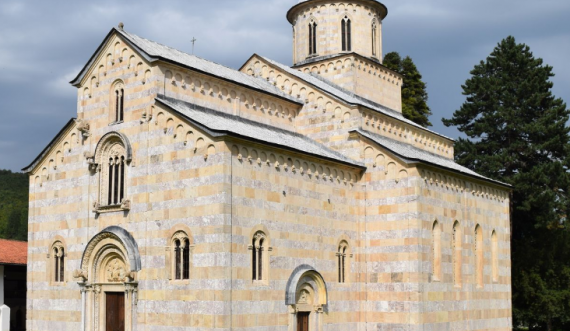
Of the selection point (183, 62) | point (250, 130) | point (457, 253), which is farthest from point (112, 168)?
point (457, 253)

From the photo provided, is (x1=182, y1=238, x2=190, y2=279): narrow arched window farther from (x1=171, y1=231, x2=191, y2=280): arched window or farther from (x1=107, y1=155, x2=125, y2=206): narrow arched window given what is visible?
(x1=107, y1=155, x2=125, y2=206): narrow arched window

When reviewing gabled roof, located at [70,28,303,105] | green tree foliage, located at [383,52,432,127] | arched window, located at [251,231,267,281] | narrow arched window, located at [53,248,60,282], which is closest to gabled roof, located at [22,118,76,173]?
gabled roof, located at [70,28,303,105]

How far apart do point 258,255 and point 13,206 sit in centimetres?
6724

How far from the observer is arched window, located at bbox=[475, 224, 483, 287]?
2439cm

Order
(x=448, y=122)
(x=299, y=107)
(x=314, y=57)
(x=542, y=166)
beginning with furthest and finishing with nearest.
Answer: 1. (x=448, y=122)
2. (x=542, y=166)
3. (x=314, y=57)
4. (x=299, y=107)

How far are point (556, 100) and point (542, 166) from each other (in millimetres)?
4568

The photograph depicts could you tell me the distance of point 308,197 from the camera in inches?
797

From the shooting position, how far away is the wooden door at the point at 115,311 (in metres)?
19.4

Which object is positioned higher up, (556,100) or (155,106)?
(556,100)

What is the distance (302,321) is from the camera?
65.1 ft

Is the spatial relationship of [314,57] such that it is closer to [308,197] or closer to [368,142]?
[368,142]

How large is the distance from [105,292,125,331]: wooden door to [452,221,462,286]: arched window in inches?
437

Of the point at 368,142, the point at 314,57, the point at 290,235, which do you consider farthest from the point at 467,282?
the point at 314,57

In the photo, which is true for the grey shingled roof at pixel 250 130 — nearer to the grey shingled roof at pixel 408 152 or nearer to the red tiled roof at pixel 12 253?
the grey shingled roof at pixel 408 152
